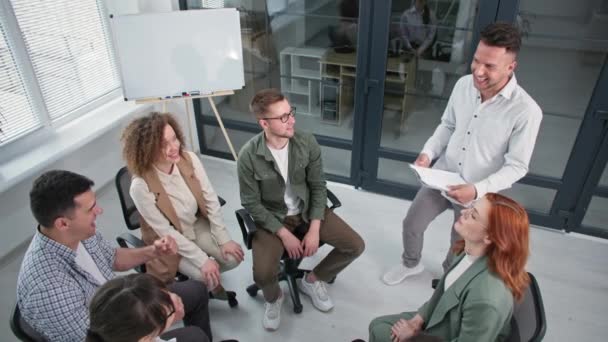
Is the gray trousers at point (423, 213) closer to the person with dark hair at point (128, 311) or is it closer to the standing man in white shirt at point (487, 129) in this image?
the standing man in white shirt at point (487, 129)

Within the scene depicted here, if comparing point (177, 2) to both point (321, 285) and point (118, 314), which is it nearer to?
point (321, 285)

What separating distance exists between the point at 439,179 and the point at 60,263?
1.85 m

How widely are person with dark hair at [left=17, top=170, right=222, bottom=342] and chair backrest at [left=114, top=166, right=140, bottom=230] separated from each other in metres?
0.43

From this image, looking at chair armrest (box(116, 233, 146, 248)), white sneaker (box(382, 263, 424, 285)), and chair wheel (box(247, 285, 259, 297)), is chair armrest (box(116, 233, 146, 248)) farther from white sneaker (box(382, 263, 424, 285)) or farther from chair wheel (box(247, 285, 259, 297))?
white sneaker (box(382, 263, 424, 285))

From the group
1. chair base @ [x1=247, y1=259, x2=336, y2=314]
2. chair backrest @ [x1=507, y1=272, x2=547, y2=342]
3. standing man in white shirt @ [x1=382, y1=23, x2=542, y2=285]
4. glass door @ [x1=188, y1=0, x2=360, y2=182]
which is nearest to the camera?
chair backrest @ [x1=507, y1=272, x2=547, y2=342]

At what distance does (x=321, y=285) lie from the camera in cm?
267

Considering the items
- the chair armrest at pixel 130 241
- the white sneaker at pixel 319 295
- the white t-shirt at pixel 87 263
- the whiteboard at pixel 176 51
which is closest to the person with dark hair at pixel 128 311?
the white t-shirt at pixel 87 263

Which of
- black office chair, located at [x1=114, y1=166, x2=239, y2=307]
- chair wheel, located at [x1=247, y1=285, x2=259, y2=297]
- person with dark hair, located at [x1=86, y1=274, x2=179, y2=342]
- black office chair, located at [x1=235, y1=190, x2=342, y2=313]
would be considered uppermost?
person with dark hair, located at [x1=86, y1=274, x2=179, y2=342]

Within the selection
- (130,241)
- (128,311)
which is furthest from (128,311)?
(130,241)

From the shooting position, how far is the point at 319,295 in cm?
264

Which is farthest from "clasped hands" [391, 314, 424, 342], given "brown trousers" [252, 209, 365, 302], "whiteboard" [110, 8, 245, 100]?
"whiteboard" [110, 8, 245, 100]

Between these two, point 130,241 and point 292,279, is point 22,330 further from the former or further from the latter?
point 292,279

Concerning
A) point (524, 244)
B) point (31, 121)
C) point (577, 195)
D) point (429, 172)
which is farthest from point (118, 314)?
point (577, 195)

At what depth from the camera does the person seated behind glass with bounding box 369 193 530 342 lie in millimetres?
1502
